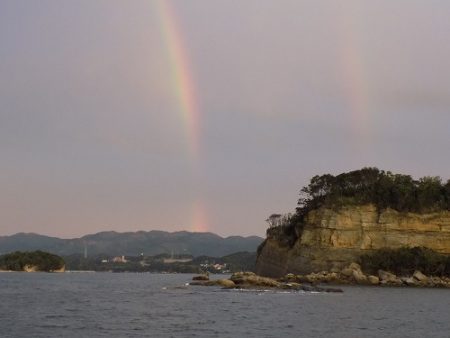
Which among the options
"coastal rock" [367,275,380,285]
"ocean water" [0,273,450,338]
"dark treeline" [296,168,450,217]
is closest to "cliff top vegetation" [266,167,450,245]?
"dark treeline" [296,168,450,217]

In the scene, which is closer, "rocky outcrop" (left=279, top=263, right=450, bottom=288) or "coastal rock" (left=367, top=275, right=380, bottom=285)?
"coastal rock" (left=367, top=275, right=380, bottom=285)

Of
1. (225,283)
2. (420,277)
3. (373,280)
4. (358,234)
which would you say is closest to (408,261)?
(420,277)

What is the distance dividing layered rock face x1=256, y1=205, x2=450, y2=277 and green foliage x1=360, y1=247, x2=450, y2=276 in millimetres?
1760

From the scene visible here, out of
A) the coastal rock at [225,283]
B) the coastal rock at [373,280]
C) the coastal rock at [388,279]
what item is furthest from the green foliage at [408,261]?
the coastal rock at [225,283]

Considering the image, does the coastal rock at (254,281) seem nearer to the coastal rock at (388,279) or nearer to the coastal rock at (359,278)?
the coastal rock at (359,278)

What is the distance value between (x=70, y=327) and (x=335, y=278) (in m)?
71.5

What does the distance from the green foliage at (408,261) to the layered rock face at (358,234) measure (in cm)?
176

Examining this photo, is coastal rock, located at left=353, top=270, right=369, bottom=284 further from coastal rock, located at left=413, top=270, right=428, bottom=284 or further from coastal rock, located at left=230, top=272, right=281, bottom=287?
coastal rock, located at left=230, top=272, right=281, bottom=287

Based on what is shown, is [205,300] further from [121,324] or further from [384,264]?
[384,264]

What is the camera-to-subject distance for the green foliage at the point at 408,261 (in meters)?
110

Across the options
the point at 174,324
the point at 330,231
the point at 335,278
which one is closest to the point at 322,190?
the point at 330,231

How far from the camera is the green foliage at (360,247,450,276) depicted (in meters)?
110

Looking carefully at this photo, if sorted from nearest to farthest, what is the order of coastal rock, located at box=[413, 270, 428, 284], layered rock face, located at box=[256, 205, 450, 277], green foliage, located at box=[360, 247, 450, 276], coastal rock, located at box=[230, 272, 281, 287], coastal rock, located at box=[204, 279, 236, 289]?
coastal rock, located at box=[230, 272, 281, 287] → coastal rock, located at box=[204, 279, 236, 289] → coastal rock, located at box=[413, 270, 428, 284] → green foliage, located at box=[360, 247, 450, 276] → layered rock face, located at box=[256, 205, 450, 277]

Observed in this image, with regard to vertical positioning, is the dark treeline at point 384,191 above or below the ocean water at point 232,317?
above
